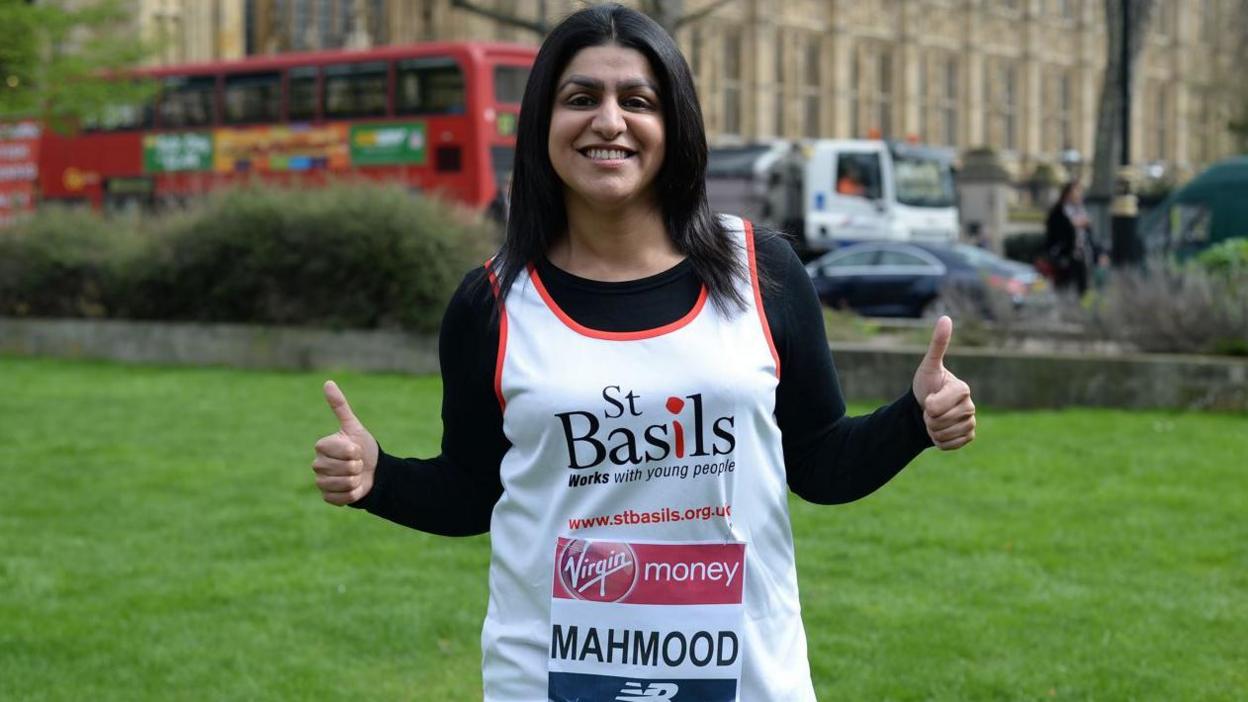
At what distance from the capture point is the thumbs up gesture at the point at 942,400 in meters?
2.52

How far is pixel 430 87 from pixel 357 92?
48.6 inches

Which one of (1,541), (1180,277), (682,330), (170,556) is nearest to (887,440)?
(682,330)

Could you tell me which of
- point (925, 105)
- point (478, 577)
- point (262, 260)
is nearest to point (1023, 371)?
point (478, 577)

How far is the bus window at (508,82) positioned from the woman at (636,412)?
936 inches

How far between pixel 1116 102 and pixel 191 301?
16801mm

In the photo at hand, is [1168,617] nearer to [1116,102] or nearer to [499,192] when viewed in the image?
[499,192]

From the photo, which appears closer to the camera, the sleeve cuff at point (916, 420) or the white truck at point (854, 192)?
the sleeve cuff at point (916, 420)

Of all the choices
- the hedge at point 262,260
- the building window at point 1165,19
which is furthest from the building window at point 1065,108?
the hedge at point 262,260

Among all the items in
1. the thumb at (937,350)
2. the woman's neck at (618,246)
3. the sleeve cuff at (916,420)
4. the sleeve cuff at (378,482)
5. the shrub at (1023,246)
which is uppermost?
the woman's neck at (618,246)

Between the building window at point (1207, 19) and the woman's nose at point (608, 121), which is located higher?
the building window at point (1207, 19)

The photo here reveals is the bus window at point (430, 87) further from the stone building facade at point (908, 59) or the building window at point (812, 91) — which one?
the building window at point (812, 91)

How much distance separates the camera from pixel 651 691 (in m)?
2.50

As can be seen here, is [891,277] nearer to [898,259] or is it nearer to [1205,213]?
[898,259]

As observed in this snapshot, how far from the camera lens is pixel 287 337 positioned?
15852mm
